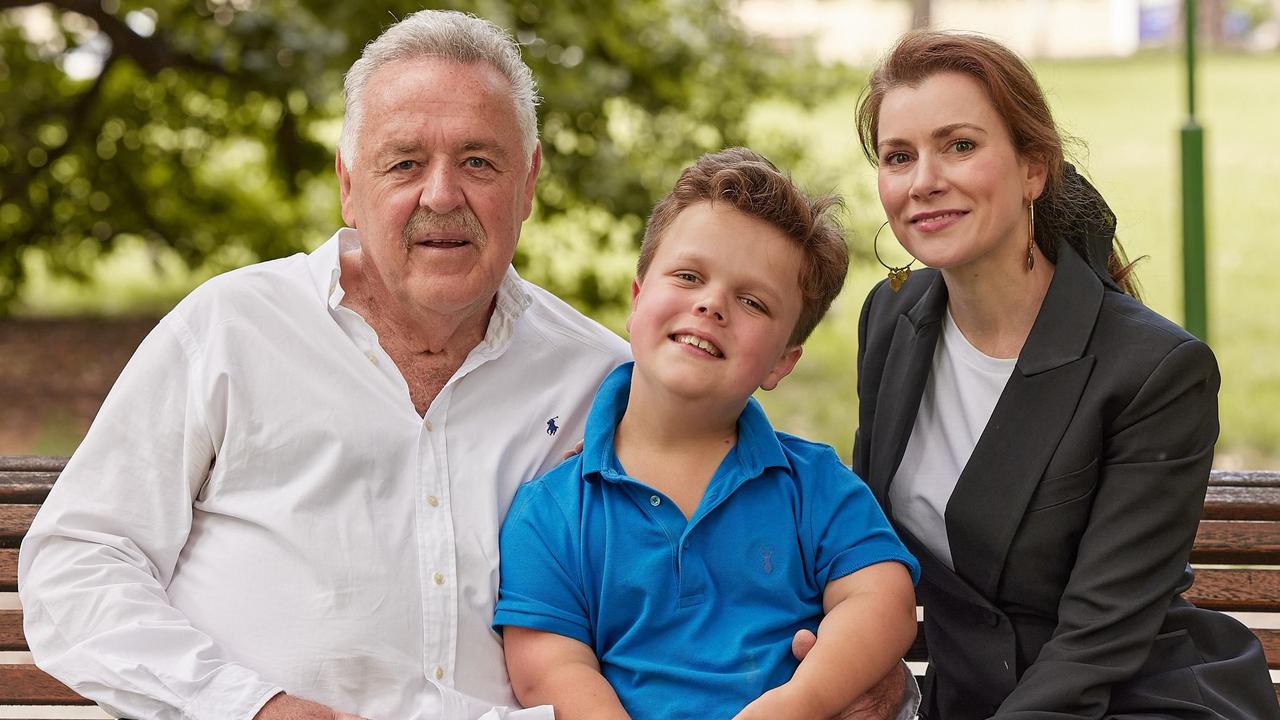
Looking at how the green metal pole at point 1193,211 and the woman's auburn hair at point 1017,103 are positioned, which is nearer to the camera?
the woman's auburn hair at point 1017,103

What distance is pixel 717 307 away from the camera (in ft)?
8.18

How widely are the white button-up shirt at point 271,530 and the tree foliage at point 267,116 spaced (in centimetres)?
376

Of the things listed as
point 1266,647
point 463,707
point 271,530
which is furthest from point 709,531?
point 1266,647

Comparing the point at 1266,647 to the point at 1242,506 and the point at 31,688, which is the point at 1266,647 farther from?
the point at 31,688

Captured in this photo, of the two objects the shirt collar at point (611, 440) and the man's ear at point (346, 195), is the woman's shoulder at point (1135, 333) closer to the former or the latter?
the shirt collar at point (611, 440)

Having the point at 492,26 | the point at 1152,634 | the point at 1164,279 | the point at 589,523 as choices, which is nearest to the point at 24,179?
the point at 492,26

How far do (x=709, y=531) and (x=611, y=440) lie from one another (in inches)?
9.8

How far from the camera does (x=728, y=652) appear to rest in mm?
2465

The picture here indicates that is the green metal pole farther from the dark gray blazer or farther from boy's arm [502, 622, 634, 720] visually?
boy's arm [502, 622, 634, 720]

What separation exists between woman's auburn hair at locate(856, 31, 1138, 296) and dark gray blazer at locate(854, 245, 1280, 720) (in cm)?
9

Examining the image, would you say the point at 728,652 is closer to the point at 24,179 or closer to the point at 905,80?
the point at 905,80

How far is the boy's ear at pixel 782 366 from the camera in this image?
2637mm

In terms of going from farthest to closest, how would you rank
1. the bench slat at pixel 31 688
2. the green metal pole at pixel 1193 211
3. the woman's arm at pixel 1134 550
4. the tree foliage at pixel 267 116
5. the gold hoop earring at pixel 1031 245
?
1. the tree foliage at pixel 267 116
2. the green metal pole at pixel 1193 211
3. the bench slat at pixel 31 688
4. the gold hoop earring at pixel 1031 245
5. the woman's arm at pixel 1134 550

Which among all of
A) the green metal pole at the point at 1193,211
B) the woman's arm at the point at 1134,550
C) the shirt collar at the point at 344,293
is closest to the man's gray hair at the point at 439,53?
the shirt collar at the point at 344,293
